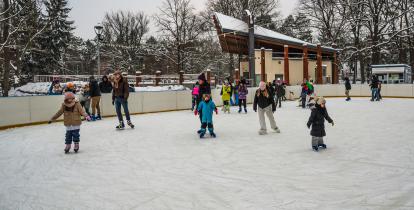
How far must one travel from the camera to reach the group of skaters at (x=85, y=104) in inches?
242

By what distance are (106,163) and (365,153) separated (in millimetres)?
4313

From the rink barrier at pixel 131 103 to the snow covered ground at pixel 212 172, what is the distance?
3.05 m

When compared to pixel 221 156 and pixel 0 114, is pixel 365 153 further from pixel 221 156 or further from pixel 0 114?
pixel 0 114

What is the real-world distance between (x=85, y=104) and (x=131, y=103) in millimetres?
2640

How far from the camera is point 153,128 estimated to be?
31.3ft

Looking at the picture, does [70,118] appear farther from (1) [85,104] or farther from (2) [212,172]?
(1) [85,104]

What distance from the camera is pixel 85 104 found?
A: 40.0ft

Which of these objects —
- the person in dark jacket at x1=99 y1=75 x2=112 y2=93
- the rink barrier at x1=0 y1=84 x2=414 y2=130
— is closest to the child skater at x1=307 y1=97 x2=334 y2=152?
the rink barrier at x1=0 y1=84 x2=414 y2=130

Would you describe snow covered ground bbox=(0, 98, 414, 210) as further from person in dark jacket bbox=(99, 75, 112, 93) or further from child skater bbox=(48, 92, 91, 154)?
person in dark jacket bbox=(99, 75, 112, 93)

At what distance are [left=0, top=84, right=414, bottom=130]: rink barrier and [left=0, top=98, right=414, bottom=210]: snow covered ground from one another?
3.05m

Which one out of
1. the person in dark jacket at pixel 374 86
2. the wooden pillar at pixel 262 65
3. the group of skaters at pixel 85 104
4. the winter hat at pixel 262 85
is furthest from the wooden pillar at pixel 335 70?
the winter hat at pixel 262 85

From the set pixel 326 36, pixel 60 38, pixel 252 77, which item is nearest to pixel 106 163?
pixel 252 77

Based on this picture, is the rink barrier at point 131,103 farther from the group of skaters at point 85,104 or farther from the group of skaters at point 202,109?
the group of skaters at point 202,109

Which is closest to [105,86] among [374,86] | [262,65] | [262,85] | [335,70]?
[262,85]
